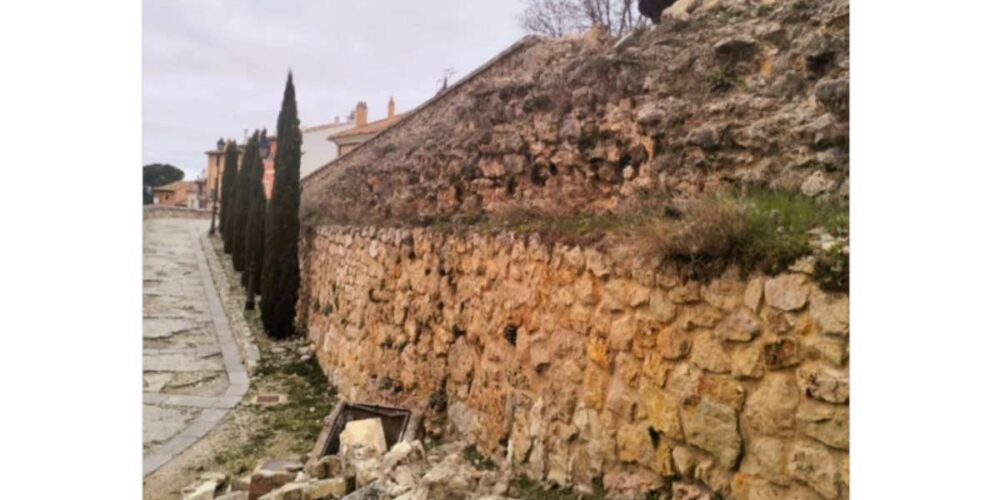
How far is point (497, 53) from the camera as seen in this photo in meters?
6.27

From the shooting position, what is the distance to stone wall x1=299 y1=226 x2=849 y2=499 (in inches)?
69.2

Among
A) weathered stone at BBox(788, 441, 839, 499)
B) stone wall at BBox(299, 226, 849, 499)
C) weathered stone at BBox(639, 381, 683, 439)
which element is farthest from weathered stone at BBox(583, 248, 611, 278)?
weathered stone at BBox(788, 441, 839, 499)

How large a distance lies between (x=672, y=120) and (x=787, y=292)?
1159 mm

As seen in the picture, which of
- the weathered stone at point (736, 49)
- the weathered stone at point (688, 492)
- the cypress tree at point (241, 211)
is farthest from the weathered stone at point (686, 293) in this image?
the cypress tree at point (241, 211)

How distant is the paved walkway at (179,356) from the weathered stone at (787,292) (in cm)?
337

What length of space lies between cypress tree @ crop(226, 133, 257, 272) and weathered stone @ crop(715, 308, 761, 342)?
8.01 metres

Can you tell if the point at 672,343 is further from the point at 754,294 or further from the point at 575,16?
the point at 575,16

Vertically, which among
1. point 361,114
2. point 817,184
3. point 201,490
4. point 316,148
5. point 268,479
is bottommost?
point 201,490

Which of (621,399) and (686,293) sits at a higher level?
(686,293)

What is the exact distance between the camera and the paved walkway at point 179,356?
4266 mm

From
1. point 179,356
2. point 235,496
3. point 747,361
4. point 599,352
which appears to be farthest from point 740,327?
point 179,356

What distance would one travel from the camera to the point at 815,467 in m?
1.71
